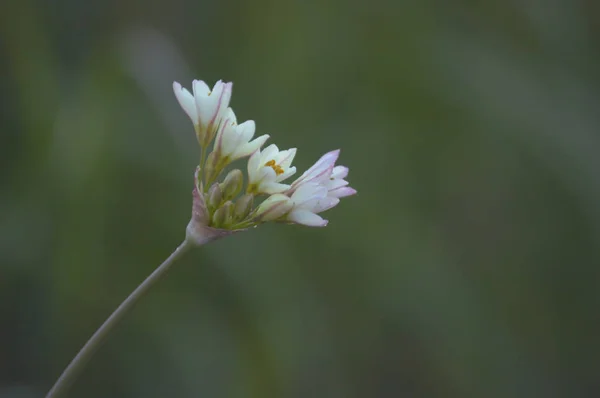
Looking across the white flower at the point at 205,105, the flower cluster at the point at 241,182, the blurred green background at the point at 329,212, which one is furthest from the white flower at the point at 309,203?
the blurred green background at the point at 329,212

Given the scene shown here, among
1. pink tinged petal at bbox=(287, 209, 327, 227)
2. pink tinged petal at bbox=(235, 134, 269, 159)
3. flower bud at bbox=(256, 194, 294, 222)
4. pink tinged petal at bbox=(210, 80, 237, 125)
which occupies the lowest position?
pink tinged petal at bbox=(287, 209, 327, 227)

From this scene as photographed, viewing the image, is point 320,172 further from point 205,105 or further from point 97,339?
point 97,339

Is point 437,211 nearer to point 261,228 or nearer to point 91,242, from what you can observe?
point 261,228

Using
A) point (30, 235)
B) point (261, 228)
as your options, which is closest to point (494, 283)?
point (261, 228)

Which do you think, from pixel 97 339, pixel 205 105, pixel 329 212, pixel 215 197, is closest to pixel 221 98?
pixel 205 105

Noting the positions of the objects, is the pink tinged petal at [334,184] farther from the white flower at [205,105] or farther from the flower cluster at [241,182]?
the white flower at [205,105]

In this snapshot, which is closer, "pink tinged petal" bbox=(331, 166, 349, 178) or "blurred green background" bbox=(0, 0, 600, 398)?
"pink tinged petal" bbox=(331, 166, 349, 178)

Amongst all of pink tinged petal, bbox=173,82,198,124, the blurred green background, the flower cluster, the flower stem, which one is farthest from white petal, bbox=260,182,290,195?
the blurred green background

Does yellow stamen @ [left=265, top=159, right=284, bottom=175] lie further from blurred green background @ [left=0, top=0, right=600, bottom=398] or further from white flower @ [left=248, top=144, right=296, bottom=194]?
blurred green background @ [left=0, top=0, right=600, bottom=398]
